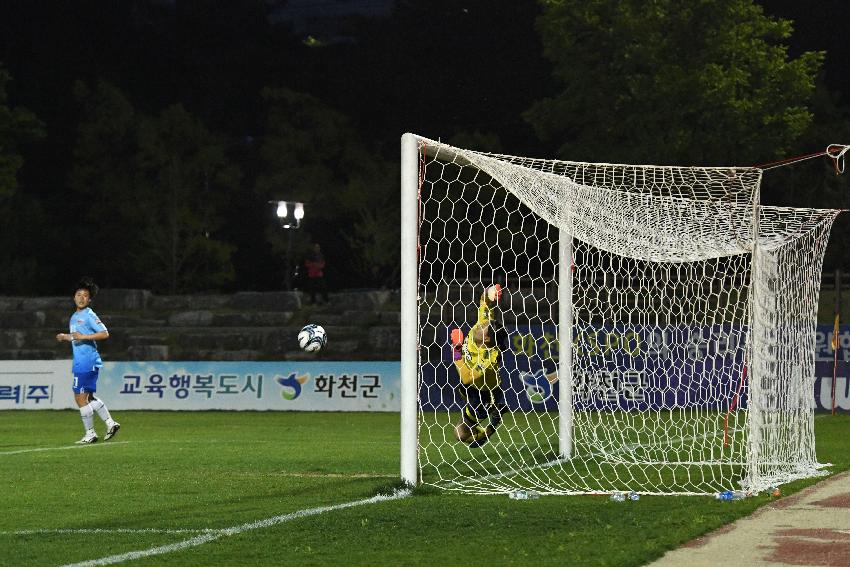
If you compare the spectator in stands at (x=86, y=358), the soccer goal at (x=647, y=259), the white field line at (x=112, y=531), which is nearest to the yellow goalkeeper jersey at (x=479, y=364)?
the soccer goal at (x=647, y=259)

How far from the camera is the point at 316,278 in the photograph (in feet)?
120

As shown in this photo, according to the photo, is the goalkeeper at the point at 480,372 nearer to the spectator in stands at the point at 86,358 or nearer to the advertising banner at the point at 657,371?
the advertising banner at the point at 657,371

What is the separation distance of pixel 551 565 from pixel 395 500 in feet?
9.97

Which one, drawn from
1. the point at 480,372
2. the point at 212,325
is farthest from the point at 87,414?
the point at 212,325

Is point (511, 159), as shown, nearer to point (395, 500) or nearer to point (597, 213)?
point (597, 213)

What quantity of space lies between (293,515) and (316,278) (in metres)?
27.4

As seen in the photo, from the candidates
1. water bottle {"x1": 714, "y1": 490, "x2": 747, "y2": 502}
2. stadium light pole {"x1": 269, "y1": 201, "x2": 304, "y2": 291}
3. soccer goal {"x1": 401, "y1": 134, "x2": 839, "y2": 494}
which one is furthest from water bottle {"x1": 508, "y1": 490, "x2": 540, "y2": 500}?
stadium light pole {"x1": 269, "y1": 201, "x2": 304, "y2": 291}

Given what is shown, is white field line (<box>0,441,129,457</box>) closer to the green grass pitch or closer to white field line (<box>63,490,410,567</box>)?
the green grass pitch

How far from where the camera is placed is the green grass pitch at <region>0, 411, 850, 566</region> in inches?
297

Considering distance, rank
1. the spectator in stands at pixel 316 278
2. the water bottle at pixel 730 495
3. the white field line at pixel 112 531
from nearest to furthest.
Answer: the white field line at pixel 112 531 < the water bottle at pixel 730 495 < the spectator in stands at pixel 316 278

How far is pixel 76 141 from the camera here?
4869cm

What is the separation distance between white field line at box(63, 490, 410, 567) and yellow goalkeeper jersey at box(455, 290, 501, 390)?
3669mm

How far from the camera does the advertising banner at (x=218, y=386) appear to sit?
25266 millimetres

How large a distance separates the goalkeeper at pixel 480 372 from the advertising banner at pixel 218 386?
1062 centimetres
